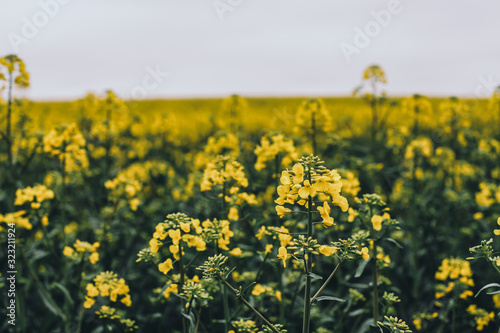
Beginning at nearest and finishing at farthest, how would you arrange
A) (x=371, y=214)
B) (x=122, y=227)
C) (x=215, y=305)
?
1. (x=371, y=214)
2. (x=215, y=305)
3. (x=122, y=227)

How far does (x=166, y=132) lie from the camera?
7539 millimetres

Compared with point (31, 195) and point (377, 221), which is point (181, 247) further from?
point (31, 195)

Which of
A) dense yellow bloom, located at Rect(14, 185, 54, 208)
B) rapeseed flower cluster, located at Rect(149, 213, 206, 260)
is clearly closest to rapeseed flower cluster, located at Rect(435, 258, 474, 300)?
rapeseed flower cluster, located at Rect(149, 213, 206, 260)

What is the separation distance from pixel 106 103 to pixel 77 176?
51.0 inches

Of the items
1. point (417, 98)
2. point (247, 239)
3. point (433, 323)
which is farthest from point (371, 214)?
point (417, 98)

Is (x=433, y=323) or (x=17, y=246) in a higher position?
(x=17, y=246)

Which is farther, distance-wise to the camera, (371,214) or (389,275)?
(389,275)

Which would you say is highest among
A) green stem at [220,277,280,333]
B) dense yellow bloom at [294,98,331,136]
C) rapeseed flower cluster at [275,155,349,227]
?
dense yellow bloom at [294,98,331,136]

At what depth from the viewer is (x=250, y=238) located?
4543mm

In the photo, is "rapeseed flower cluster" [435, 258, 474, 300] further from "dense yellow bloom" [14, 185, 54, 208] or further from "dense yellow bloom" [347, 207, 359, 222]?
"dense yellow bloom" [14, 185, 54, 208]

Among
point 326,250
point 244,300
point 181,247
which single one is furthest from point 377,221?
point 181,247

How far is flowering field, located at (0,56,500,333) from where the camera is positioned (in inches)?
101

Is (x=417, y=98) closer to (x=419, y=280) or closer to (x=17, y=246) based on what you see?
(x=419, y=280)

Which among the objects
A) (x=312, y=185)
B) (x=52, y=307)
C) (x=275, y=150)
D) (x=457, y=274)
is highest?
(x=275, y=150)
